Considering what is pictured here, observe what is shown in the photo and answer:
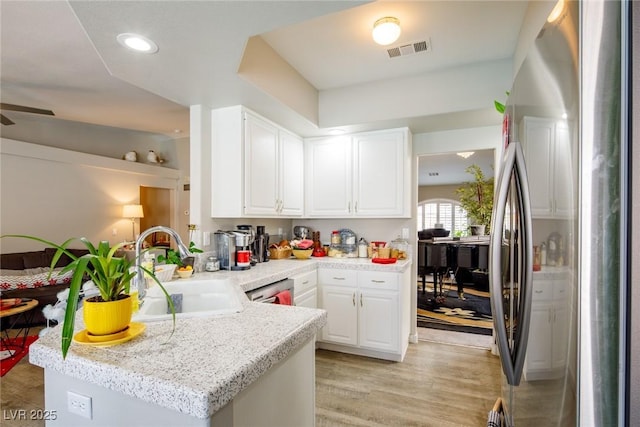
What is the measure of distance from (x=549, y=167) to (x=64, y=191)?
6.92 metres

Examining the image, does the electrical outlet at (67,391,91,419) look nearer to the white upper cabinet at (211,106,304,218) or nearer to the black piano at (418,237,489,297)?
the white upper cabinet at (211,106,304,218)

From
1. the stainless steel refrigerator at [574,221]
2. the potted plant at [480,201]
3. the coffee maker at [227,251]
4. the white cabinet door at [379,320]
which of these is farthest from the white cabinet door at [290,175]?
the potted plant at [480,201]

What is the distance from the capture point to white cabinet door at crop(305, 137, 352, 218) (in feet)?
11.4

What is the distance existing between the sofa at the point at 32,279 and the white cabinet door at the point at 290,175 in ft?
8.91

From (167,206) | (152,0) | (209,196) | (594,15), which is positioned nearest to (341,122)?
(209,196)

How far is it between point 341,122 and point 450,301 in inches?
143

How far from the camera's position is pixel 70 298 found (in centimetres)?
81

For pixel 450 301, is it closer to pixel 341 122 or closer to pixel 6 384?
pixel 341 122

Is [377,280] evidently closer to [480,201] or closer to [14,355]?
[480,201]

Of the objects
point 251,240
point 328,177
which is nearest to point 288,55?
point 328,177

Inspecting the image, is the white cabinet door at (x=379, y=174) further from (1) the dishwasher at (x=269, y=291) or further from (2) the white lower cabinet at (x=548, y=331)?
(2) the white lower cabinet at (x=548, y=331)

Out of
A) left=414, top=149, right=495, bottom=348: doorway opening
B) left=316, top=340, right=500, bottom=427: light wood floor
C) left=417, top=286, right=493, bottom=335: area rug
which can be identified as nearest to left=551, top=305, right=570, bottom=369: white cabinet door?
left=316, top=340, right=500, bottom=427: light wood floor

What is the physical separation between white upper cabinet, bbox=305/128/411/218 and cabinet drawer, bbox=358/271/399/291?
2.17 feet

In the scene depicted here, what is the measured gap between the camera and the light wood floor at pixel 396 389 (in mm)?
2092
